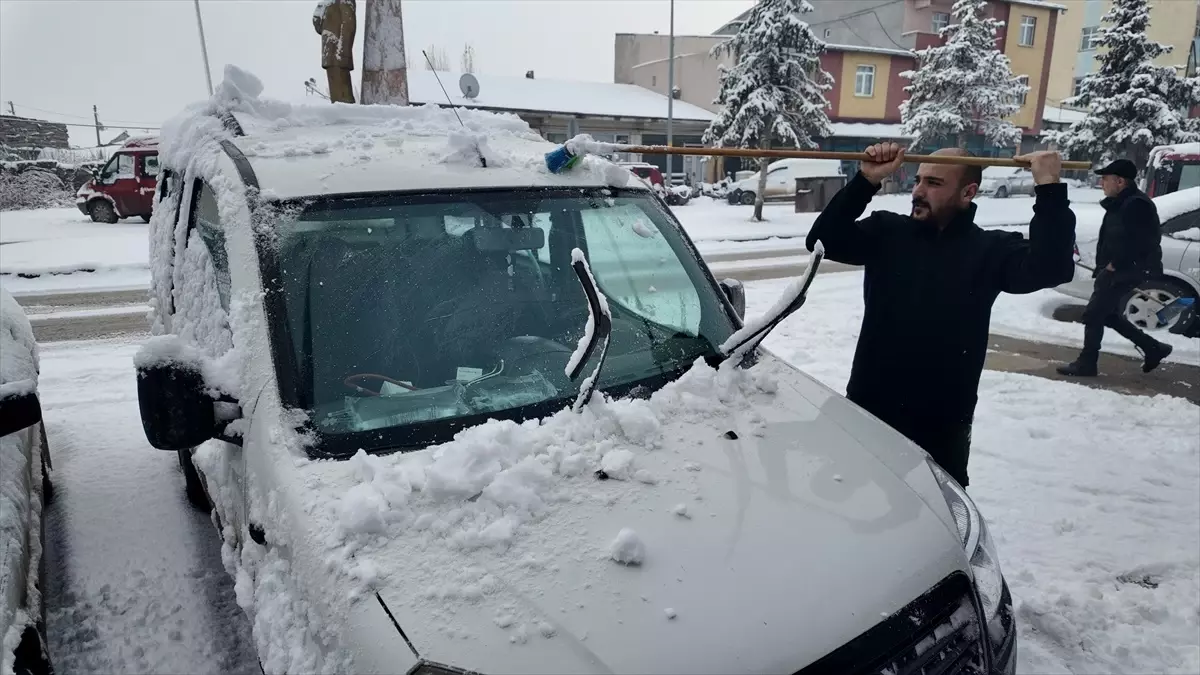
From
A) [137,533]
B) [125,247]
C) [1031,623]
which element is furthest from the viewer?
[125,247]

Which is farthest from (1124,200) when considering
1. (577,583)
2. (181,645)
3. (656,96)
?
(656,96)

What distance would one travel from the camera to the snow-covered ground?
2832mm

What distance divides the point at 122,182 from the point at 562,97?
20.7m

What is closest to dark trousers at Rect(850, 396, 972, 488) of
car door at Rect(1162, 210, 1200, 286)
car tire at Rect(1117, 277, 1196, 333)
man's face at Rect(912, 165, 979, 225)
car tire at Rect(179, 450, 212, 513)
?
man's face at Rect(912, 165, 979, 225)

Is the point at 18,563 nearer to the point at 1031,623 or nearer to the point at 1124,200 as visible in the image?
the point at 1031,623

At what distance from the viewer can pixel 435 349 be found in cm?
218

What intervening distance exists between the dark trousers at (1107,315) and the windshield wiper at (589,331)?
6259 mm

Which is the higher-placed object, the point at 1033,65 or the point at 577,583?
the point at 1033,65

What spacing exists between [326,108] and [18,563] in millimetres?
1966

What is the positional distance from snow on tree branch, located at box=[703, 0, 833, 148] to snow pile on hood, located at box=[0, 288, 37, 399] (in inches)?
811

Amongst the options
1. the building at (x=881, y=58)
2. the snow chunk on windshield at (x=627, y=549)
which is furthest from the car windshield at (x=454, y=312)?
the building at (x=881, y=58)

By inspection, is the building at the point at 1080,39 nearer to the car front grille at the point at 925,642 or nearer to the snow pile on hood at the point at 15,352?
the car front grille at the point at 925,642

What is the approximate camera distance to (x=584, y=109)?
1294 inches

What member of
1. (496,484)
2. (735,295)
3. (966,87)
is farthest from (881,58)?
(496,484)
